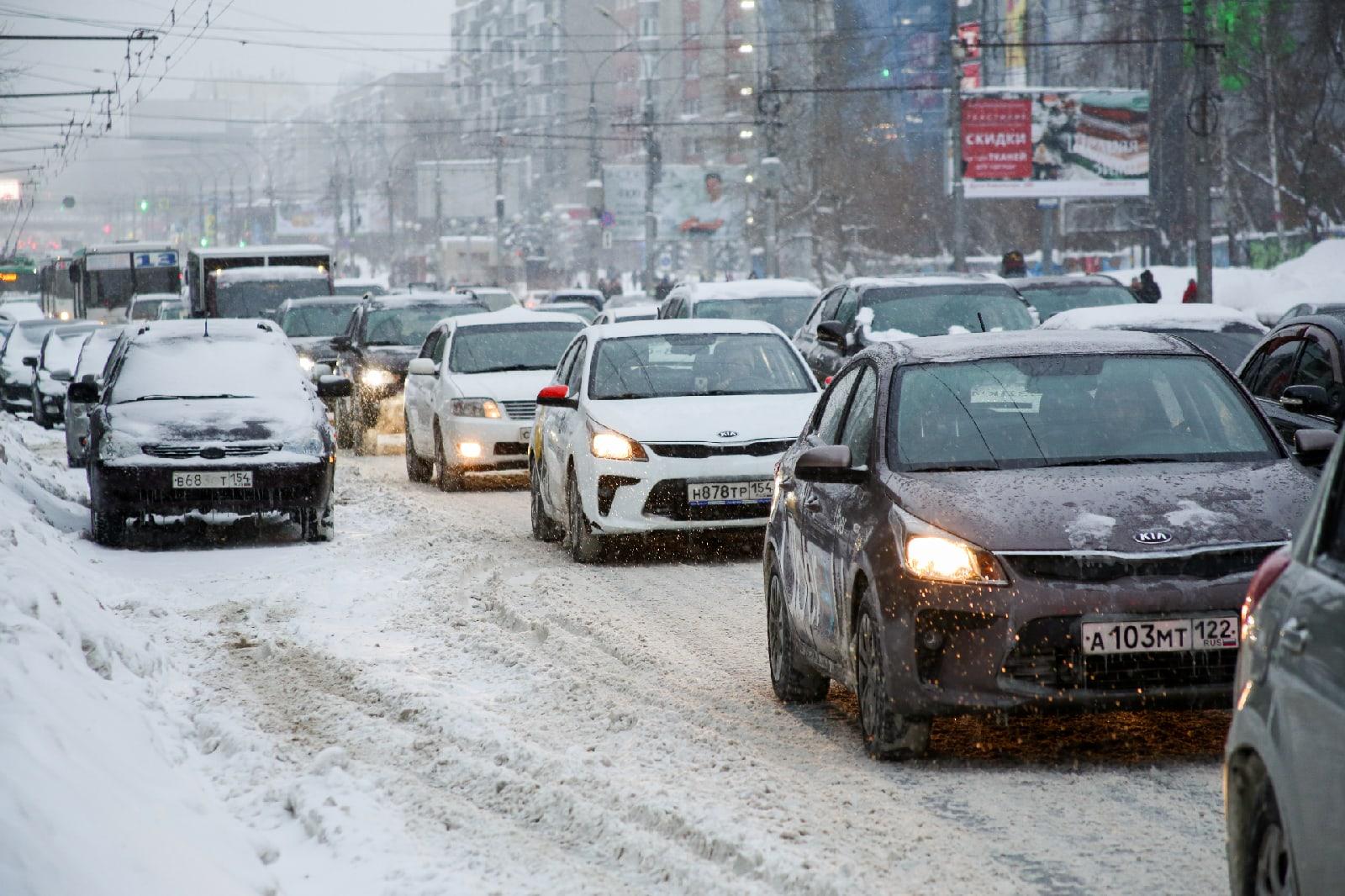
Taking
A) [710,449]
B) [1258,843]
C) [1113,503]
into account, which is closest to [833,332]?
[710,449]

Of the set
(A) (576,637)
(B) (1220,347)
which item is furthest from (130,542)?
(B) (1220,347)

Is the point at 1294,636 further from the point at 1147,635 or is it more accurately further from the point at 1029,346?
the point at 1029,346

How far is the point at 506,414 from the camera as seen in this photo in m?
18.2

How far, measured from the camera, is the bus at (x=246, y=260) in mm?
38312

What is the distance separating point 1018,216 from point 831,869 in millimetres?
67191

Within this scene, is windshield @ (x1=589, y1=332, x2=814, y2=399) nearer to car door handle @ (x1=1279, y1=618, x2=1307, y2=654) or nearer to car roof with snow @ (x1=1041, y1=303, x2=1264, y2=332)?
car roof with snow @ (x1=1041, y1=303, x2=1264, y2=332)

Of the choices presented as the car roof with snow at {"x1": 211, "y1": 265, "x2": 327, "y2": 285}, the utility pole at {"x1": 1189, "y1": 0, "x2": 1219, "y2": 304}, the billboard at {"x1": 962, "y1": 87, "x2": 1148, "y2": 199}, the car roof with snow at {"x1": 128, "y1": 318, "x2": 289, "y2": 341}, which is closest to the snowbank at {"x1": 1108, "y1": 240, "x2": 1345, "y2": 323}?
the billboard at {"x1": 962, "y1": 87, "x2": 1148, "y2": 199}

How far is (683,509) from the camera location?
40.7 ft

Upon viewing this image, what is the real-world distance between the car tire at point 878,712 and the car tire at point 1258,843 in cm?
250

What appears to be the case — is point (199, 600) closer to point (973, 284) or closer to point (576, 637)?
point (576, 637)

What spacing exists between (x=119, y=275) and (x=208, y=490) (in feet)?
143

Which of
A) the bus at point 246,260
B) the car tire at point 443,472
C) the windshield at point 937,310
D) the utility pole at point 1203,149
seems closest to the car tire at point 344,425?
the car tire at point 443,472

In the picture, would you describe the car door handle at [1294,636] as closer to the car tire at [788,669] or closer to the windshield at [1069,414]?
the windshield at [1069,414]

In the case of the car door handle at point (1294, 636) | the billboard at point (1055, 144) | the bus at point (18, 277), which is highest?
the billboard at point (1055, 144)
